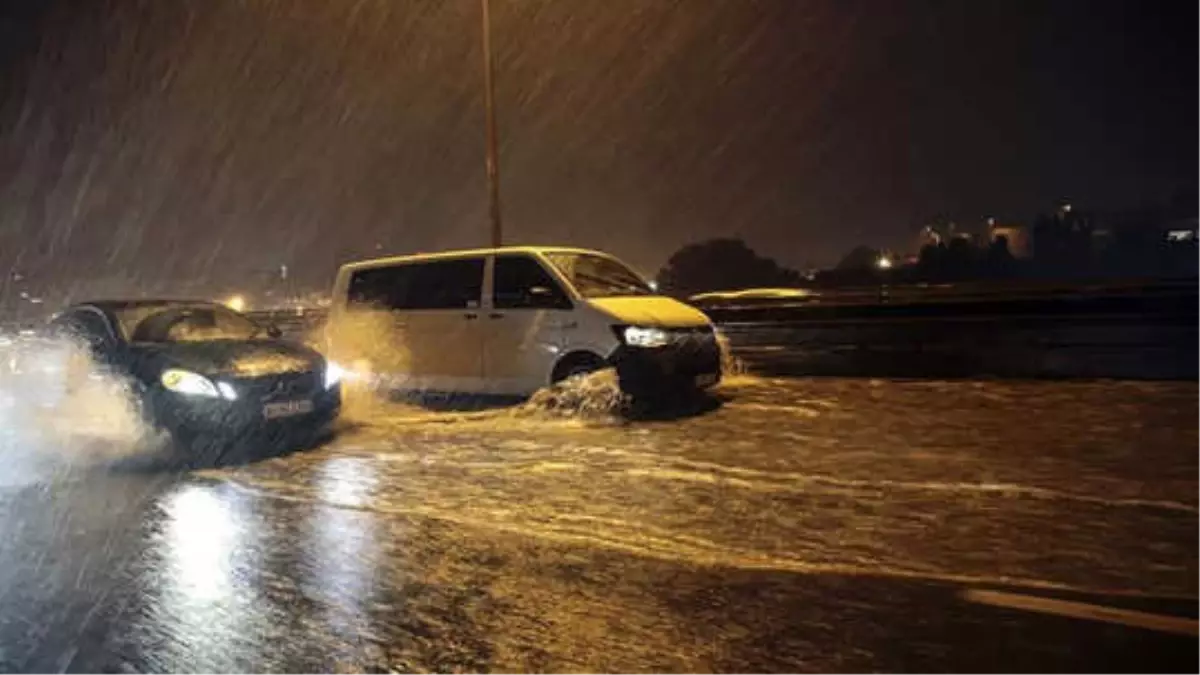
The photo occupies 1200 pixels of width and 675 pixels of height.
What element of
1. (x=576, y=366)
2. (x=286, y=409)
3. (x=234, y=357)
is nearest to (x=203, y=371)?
(x=234, y=357)

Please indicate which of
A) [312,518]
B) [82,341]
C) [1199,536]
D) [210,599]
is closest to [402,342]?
[82,341]

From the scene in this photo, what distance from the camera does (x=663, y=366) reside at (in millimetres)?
10672

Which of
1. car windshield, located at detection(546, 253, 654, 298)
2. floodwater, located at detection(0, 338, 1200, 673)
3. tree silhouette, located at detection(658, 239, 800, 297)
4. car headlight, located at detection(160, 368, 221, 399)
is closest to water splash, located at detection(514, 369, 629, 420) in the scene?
floodwater, located at detection(0, 338, 1200, 673)

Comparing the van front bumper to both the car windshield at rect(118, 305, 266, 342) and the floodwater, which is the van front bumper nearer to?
the floodwater

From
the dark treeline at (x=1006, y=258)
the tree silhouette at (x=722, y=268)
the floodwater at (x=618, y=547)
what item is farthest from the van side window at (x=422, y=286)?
the tree silhouette at (x=722, y=268)

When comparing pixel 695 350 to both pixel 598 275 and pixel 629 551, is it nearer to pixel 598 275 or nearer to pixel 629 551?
pixel 598 275

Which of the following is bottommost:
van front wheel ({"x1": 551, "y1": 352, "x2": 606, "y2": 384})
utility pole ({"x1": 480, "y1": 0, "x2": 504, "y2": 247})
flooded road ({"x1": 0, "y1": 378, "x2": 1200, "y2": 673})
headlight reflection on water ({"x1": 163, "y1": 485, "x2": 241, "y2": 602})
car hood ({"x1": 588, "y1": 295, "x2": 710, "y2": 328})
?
headlight reflection on water ({"x1": 163, "y1": 485, "x2": 241, "y2": 602})

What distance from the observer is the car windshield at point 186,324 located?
33.2 ft

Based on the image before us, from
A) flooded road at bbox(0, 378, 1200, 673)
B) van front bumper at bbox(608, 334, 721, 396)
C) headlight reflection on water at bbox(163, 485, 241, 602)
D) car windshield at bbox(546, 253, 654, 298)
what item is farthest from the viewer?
car windshield at bbox(546, 253, 654, 298)

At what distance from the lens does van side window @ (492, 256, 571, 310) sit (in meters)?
11.1

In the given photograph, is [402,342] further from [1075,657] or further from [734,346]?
[734,346]

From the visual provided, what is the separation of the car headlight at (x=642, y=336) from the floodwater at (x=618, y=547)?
1.03 m

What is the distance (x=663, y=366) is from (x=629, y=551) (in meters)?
5.17

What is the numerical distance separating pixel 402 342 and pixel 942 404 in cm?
640
